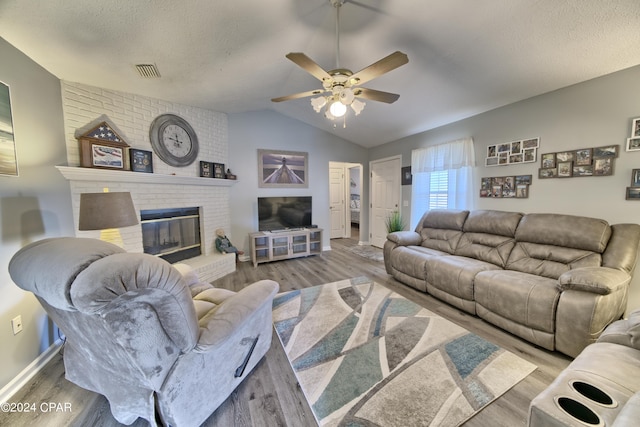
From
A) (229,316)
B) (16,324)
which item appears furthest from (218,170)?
(229,316)

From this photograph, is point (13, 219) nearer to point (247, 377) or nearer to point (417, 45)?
point (247, 377)

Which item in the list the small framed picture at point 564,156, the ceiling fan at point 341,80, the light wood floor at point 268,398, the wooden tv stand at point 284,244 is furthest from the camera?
the wooden tv stand at point 284,244

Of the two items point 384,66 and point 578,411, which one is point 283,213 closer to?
point 384,66

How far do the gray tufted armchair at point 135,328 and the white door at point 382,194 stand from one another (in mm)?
4145

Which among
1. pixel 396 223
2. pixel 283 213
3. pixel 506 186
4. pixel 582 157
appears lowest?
pixel 396 223

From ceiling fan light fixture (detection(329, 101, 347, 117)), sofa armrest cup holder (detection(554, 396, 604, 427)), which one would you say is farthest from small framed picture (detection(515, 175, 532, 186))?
sofa armrest cup holder (detection(554, 396, 604, 427))

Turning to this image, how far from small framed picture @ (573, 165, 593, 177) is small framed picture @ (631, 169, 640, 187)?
25 cm

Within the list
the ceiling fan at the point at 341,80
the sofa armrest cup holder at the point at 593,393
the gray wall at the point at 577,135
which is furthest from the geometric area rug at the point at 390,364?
the ceiling fan at the point at 341,80

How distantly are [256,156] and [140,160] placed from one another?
6.25 feet

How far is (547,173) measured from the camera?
2.57 metres

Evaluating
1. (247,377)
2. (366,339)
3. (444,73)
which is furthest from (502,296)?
(444,73)

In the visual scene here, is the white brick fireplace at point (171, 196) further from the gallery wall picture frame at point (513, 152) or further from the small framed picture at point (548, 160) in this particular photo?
the small framed picture at point (548, 160)

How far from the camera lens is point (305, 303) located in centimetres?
262

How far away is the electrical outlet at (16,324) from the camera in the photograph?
152cm
